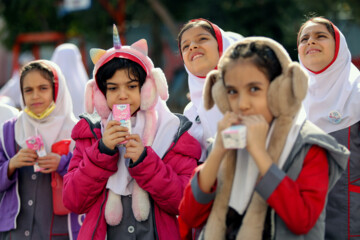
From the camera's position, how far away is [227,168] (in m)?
2.26

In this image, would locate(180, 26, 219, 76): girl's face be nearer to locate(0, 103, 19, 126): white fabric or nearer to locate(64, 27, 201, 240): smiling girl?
locate(64, 27, 201, 240): smiling girl

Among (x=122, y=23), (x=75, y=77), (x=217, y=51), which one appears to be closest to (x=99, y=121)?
(x=217, y=51)

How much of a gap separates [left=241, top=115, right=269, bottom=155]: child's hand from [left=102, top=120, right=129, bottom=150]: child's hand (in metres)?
0.87

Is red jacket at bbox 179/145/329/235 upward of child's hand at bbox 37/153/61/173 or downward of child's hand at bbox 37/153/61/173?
upward

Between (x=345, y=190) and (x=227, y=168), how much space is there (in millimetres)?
1318

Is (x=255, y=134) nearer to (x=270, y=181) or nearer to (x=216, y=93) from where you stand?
(x=270, y=181)

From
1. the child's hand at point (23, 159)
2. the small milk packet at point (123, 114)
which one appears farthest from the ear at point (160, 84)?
the child's hand at point (23, 159)

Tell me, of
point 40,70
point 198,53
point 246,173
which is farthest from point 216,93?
point 40,70

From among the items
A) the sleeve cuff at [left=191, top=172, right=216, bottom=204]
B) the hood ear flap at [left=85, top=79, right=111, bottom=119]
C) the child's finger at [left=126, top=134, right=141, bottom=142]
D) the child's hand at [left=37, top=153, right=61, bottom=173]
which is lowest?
the child's hand at [left=37, top=153, right=61, bottom=173]

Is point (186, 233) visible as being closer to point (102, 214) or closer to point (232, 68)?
point (102, 214)

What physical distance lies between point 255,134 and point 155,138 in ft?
3.31

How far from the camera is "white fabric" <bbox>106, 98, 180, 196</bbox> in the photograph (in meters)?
2.80

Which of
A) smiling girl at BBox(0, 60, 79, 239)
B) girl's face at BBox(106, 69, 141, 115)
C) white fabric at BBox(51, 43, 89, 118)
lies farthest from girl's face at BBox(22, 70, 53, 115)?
white fabric at BBox(51, 43, 89, 118)

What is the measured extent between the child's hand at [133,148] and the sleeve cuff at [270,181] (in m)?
0.87
